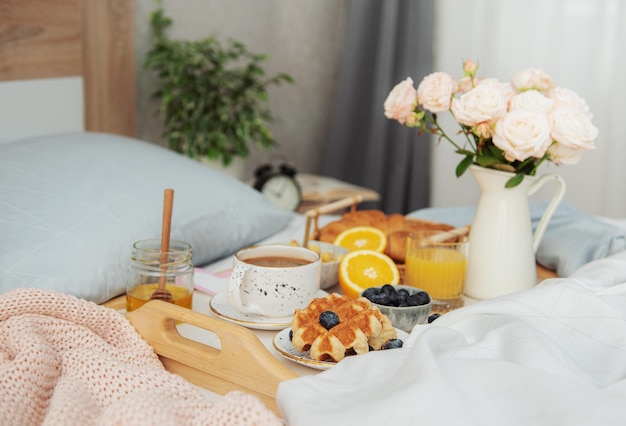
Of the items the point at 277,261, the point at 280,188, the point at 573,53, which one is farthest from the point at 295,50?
the point at 277,261

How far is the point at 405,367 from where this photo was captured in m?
0.74

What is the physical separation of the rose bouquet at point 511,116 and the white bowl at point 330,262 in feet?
0.79

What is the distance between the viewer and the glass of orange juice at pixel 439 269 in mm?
1171

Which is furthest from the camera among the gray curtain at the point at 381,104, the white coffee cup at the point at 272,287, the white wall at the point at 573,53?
the gray curtain at the point at 381,104

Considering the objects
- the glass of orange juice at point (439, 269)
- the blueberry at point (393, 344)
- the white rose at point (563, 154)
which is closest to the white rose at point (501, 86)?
the white rose at point (563, 154)

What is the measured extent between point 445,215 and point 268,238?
1.28 feet

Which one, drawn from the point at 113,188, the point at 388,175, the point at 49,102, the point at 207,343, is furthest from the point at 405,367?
the point at 388,175

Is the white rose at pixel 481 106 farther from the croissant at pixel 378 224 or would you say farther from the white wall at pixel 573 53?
the white wall at pixel 573 53

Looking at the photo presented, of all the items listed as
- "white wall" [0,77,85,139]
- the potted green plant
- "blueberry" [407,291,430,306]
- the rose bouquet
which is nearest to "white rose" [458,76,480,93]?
the rose bouquet

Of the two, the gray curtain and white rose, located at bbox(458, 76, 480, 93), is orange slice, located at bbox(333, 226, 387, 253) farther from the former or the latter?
the gray curtain

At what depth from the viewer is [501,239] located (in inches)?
48.4

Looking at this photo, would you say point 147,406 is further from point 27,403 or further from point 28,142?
point 28,142

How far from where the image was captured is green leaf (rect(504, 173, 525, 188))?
1186mm

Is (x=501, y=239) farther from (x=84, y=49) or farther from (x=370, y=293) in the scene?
(x=84, y=49)
